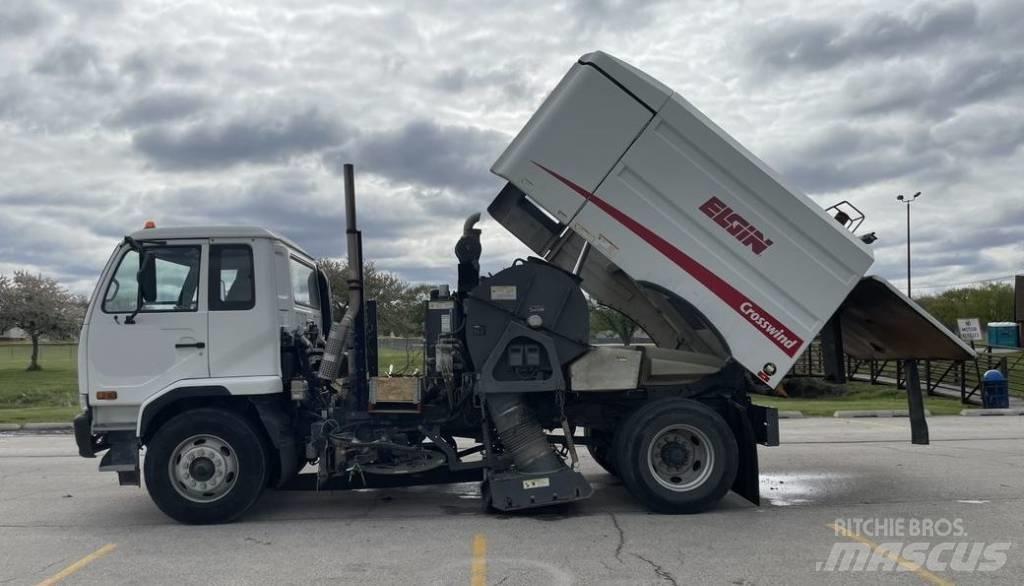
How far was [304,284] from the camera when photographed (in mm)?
8281

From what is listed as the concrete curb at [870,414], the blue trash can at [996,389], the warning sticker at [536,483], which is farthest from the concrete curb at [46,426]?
the blue trash can at [996,389]

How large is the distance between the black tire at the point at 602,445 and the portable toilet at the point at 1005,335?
95.9ft

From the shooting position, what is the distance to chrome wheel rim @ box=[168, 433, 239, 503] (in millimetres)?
7062

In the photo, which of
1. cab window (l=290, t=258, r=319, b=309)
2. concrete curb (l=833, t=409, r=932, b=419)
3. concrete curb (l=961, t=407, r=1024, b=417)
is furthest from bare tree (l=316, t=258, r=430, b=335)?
concrete curb (l=961, t=407, r=1024, b=417)

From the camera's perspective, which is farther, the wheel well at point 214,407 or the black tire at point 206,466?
the wheel well at point 214,407

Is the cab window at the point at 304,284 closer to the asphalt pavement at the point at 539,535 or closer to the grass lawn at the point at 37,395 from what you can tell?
the asphalt pavement at the point at 539,535

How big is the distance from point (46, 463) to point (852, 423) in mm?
13570

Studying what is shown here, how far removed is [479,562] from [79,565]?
294 centimetres

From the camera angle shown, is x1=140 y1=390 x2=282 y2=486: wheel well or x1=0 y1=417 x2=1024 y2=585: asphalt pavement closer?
x1=0 y1=417 x2=1024 y2=585: asphalt pavement

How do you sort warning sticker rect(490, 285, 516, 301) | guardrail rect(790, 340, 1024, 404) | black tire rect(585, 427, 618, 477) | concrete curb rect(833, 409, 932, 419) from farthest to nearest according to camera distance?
guardrail rect(790, 340, 1024, 404), concrete curb rect(833, 409, 932, 419), black tire rect(585, 427, 618, 477), warning sticker rect(490, 285, 516, 301)

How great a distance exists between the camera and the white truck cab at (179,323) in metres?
7.04

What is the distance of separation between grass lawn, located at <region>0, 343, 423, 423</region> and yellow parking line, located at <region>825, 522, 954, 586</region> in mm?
3913

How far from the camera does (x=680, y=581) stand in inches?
214

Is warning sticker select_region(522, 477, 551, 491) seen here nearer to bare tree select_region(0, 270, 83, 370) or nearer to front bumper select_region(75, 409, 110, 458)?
front bumper select_region(75, 409, 110, 458)
